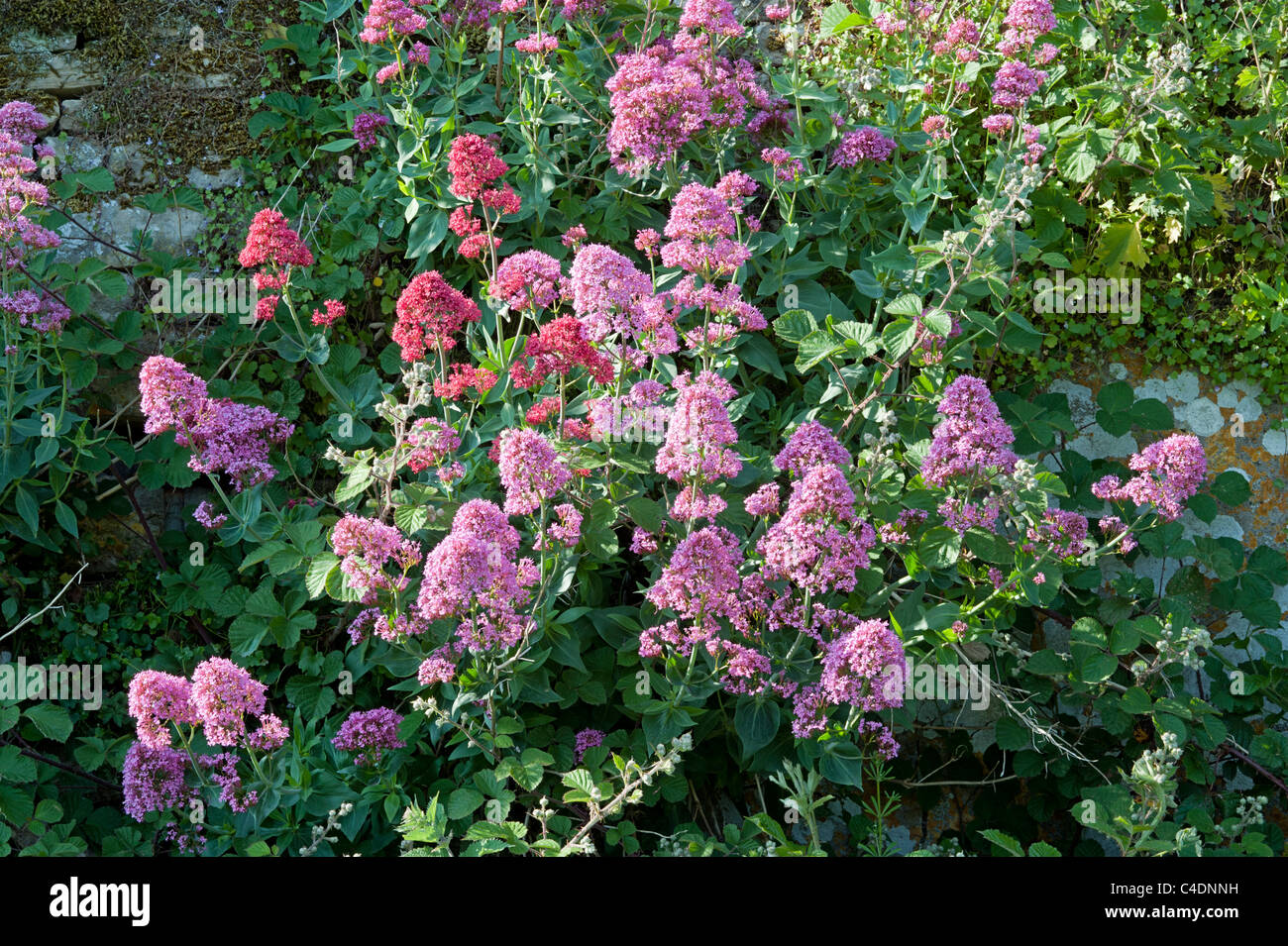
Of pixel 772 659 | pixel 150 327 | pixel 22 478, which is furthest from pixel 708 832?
pixel 150 327

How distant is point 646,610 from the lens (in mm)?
3496

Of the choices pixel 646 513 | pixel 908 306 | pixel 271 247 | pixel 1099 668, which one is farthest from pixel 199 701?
pixel 1099 668

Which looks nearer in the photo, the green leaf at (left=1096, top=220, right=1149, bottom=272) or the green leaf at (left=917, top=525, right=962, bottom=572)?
the green leaf at (left=917, top=525, right=962, bottom=572)

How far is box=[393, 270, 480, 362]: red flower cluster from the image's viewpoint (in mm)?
3480

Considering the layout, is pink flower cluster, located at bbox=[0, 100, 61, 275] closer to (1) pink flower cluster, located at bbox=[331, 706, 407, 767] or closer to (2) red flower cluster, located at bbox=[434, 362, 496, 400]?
(2) red flower cluster, located at bbox=[434, 362, 496, 400]

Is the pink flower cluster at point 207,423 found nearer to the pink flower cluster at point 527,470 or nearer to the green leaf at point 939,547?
the pink flower cluster at point 527,470

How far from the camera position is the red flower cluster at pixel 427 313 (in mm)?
3480

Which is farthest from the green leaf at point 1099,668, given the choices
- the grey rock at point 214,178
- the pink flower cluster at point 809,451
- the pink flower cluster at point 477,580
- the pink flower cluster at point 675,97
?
the grey rock at point 214,178

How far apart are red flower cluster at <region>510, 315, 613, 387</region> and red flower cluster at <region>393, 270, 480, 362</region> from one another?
1.04 ft

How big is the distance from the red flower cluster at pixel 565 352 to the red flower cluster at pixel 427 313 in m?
0.32

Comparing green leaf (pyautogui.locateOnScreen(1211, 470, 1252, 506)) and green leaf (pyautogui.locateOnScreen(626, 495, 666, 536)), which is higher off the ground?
green leaf (pyautogui.locateOnScreen(1211, 470, 1252, 506))

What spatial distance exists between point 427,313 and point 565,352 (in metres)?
0.52

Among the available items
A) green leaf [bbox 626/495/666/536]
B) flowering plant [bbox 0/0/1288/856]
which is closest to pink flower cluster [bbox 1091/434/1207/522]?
flowering plant [bbox 0/0/1288/856]

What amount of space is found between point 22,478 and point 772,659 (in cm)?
285
